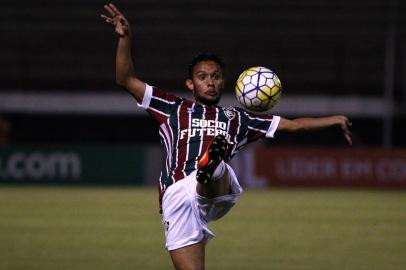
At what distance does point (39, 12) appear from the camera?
26.0 meters

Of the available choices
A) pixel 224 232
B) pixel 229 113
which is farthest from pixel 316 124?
pixel 224 232

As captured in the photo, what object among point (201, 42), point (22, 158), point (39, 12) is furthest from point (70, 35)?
point (22, 158)

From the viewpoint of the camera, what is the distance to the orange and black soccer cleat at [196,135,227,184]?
522cm

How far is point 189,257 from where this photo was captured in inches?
219

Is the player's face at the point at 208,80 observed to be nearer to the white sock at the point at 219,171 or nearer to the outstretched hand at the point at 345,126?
the white sock at the point at 219,171

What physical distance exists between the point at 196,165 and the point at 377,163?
1501 centimetres

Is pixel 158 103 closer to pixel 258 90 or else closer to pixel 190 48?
pixel 258 90

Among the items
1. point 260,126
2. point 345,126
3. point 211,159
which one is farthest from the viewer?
point 260,126

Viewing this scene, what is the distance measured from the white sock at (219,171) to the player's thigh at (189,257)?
485 millimetres

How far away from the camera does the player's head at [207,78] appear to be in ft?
19.1

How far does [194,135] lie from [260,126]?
1.64ft

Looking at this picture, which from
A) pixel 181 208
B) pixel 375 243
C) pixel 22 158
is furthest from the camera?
pixel 22 158

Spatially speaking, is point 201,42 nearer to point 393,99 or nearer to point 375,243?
point 393,99

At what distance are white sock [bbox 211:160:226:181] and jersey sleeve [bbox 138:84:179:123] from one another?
63cm
